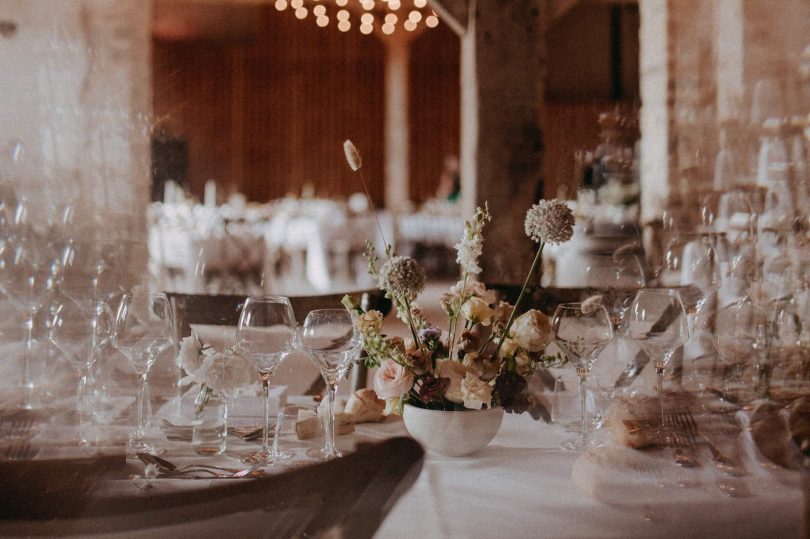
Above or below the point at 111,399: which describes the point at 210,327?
above

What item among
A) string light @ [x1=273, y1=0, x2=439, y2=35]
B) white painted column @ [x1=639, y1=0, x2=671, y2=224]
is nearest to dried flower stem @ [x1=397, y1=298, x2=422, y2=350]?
white painted column @ [x1=639, y1=0, x2=671, y2=224]

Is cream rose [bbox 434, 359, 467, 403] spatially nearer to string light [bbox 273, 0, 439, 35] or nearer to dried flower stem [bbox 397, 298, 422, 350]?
dried flower stem [bbox 397, 298, 422, 350]

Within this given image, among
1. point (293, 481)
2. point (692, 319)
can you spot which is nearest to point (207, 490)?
point (293, 481)

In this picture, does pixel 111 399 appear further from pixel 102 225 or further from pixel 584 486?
pixel 102 225

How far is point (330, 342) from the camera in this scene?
1.19 metres

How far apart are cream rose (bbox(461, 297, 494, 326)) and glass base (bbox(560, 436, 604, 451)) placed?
251 millimetres

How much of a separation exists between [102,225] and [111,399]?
8.72ft

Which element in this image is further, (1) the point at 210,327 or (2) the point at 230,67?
(2) the point at 230,67

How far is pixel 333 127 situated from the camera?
11.1m

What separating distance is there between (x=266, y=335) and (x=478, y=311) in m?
0.34

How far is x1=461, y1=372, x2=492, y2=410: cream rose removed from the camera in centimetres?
110

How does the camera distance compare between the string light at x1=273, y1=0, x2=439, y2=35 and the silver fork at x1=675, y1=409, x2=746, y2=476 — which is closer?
the silver fork at x1=675, y1=409, x2=746, y2=476

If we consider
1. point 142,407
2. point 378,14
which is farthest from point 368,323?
point 378,14

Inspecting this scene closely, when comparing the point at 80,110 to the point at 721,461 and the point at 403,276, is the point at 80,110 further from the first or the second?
the point at 721,461
